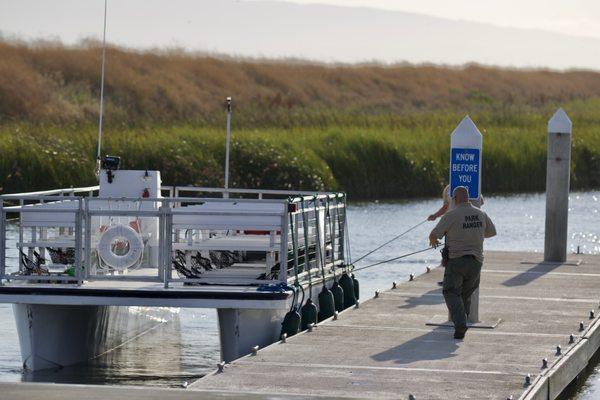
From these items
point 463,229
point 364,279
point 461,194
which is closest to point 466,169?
point 461,194

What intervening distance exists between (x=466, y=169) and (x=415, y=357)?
230 cm

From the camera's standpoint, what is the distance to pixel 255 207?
1736 cm

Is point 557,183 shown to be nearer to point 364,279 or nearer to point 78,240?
point 364,279

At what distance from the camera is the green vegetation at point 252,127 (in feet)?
115

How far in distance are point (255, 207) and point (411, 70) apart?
2629 inches

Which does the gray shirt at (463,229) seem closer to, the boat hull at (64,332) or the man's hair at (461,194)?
the man's hair at (461,194)

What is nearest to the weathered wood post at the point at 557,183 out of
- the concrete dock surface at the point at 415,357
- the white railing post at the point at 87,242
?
the concrete dock surface at the point at 415,357

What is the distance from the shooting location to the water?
16250 millimetres

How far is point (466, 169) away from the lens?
50.5ft

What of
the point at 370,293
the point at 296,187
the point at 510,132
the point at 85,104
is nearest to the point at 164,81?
the point at 85,104

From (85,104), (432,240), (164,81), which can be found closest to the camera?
(432,240)

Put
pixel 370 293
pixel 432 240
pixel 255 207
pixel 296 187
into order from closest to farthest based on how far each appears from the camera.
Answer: pixel 432 240, pixel 255 207, pixel 370 293, pixel 296 187

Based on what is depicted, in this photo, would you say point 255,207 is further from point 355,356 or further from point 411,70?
point 411,70

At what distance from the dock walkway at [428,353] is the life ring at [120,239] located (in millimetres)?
1730
